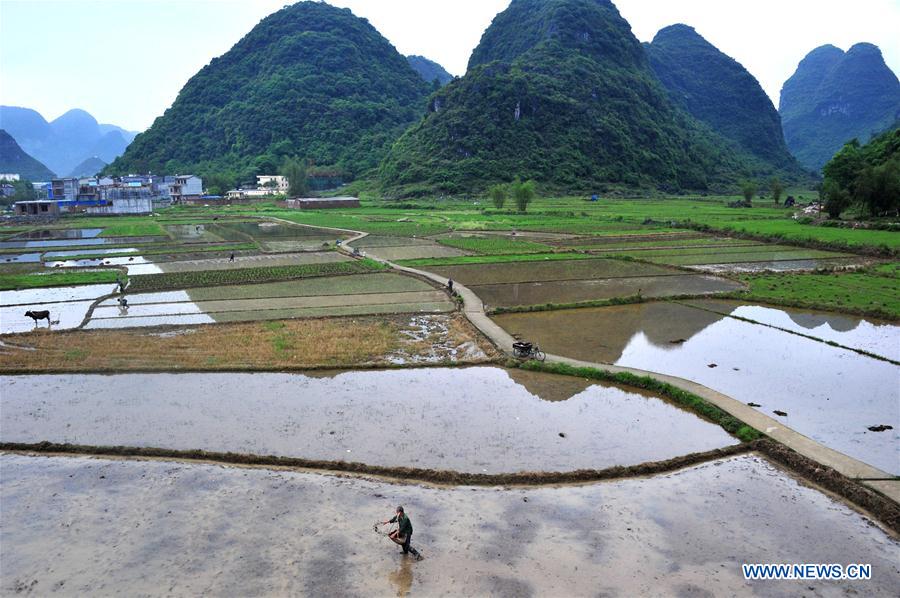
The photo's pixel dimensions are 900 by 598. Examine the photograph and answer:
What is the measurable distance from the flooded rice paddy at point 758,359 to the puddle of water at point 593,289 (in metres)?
2.18

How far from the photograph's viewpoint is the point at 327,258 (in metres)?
38.2

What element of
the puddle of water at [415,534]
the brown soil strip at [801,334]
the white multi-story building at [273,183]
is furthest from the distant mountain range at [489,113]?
the puddle of water at [415,534]

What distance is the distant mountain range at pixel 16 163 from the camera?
577 ft

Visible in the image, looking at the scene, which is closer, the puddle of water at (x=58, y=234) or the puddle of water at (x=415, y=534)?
the puddle of water at (x=415, y=534)

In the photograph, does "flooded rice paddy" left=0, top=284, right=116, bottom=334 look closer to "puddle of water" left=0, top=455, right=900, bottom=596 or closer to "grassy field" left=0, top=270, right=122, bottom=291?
"grassy field" left=0, top=270, right=122, bottom=291

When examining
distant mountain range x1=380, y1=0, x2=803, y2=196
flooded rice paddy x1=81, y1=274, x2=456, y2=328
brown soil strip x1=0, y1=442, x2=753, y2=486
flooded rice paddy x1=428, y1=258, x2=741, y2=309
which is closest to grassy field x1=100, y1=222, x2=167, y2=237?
flooded rice paddy x1=81, y1=274, x2=456, y2=328

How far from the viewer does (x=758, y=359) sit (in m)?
18.1

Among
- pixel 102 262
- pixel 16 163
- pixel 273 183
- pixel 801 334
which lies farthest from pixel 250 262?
pixel 16 163

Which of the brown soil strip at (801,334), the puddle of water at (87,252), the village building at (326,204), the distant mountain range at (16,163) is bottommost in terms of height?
the brown soil strip at (801,334)

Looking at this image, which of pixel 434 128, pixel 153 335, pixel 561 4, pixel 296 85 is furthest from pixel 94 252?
pixel 561 4

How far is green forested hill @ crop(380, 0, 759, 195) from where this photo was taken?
325 feet

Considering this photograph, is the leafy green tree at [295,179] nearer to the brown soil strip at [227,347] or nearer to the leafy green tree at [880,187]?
the leafy green tree at [880,187]

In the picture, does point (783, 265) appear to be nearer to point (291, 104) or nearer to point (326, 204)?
point (326, 204)

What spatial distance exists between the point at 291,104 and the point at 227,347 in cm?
12513
